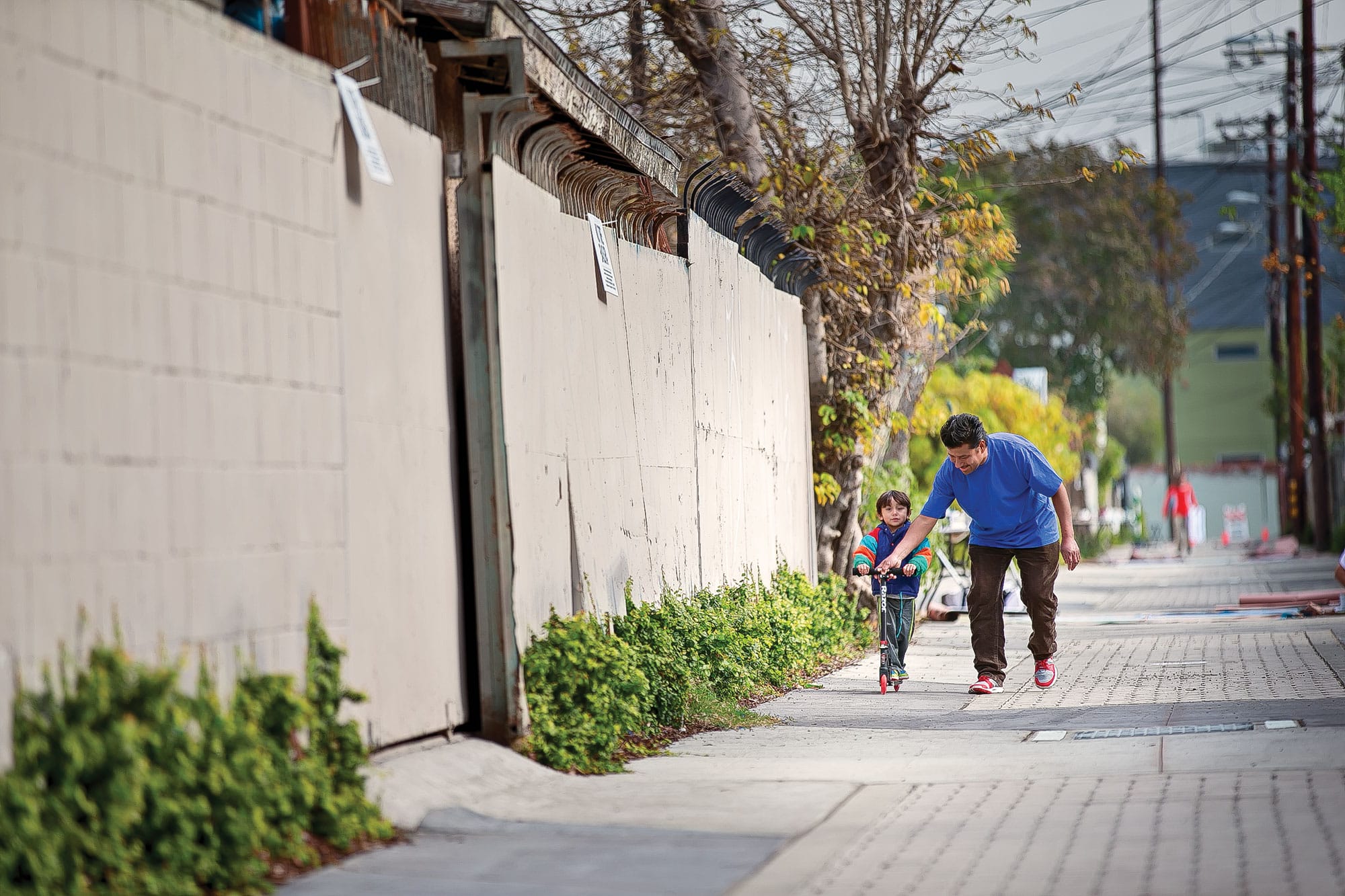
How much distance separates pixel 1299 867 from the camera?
15.1ft

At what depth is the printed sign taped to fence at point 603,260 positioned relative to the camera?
8.15m

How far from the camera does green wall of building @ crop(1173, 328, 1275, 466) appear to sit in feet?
232

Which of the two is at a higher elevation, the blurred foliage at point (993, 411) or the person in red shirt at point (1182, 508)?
the blurred foliage at point (993, 411)

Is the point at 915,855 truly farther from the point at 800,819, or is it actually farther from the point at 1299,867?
A: the point at 1299,867

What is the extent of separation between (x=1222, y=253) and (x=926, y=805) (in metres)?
71.9

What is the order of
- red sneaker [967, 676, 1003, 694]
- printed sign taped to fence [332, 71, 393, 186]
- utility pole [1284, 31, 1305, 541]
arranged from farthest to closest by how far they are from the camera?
utility pole [1284, 31, 1305, 541]
red sneaker [967, 676, 1003, 694]
printed sign taped to fence [332, 71, 393, 186]

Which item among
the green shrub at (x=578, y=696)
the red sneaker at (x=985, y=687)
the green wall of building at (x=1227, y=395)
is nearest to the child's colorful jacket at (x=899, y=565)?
the red sneaker at (x=985, y=687)

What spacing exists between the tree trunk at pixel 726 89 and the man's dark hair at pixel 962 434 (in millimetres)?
4584

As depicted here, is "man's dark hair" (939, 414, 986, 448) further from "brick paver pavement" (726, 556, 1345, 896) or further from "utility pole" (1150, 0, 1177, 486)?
"utility pole" (1150, 0, 1177, 486)

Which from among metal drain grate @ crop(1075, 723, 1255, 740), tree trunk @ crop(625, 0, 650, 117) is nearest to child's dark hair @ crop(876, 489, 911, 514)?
metal drain grate @ crop(1075, 723, 1255, 740)

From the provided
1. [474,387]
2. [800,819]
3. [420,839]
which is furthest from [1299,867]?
[474,387]

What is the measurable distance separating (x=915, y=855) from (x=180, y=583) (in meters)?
2.41

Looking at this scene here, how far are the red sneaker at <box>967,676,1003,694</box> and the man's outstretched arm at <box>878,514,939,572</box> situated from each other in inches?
39.4

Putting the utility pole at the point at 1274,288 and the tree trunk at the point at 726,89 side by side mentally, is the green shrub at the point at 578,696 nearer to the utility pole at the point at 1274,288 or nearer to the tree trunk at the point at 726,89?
the tree trunk at the point at 726,89
